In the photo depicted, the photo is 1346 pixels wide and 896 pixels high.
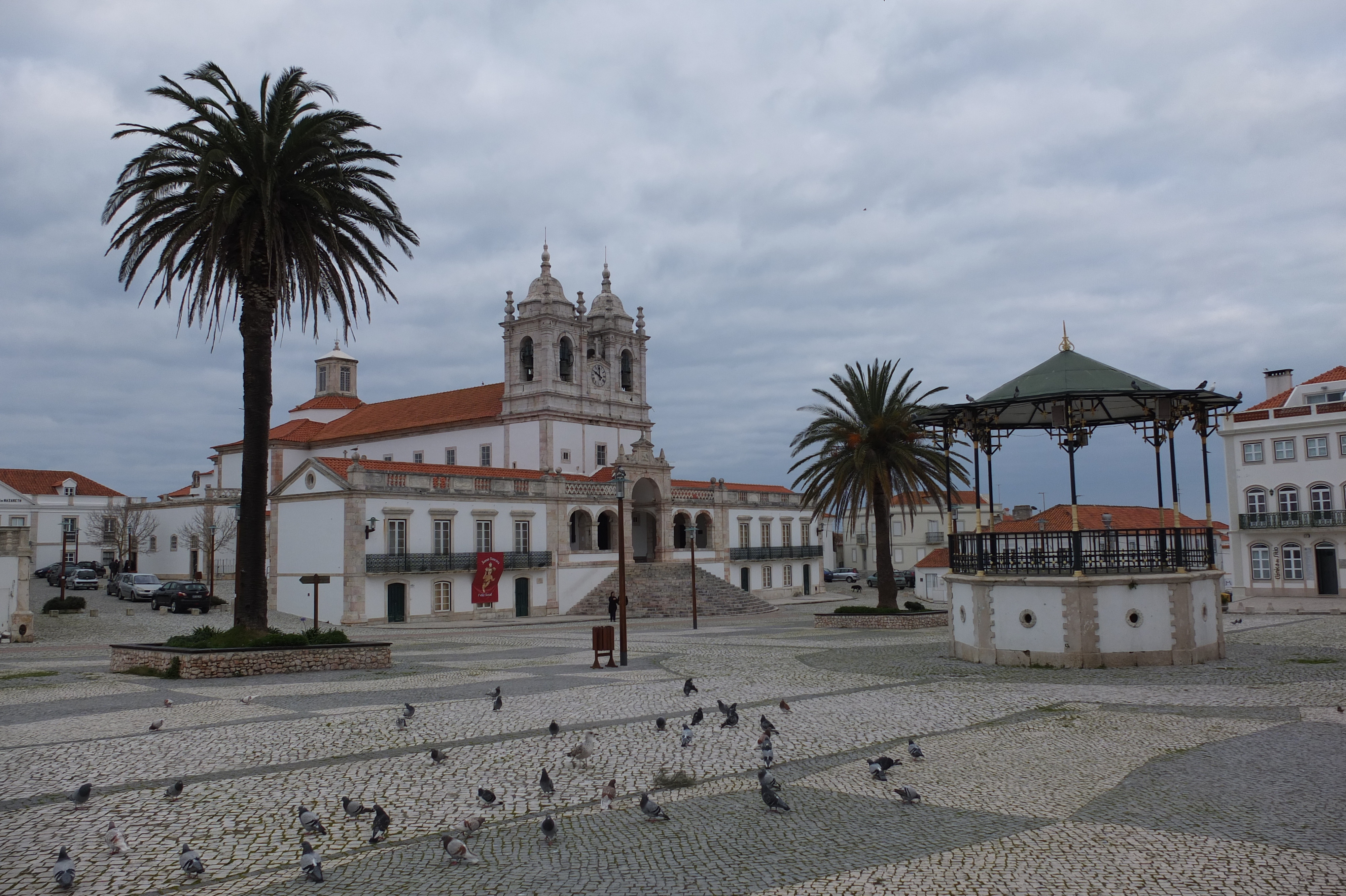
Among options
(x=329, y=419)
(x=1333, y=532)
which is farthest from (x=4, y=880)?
(x=329, y=419)

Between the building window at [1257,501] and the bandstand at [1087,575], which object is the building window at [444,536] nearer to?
the bandstand at [1087,575]

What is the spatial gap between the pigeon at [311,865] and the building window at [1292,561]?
5032cm

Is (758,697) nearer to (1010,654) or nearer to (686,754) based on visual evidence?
(686,754)

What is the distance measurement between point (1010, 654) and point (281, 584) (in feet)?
114

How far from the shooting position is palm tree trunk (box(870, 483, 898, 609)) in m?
34.5

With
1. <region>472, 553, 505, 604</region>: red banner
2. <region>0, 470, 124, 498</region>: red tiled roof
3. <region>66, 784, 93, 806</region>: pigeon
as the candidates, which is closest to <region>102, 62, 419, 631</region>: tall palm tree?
<region>66, 784, 93, 806</region>: pigeon

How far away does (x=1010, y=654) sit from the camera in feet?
67.1

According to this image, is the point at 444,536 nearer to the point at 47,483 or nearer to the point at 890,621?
the point at 890,621

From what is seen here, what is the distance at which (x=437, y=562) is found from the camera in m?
44.5

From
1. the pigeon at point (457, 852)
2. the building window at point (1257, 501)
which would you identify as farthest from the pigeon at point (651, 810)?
the building window at point (1257, 501)

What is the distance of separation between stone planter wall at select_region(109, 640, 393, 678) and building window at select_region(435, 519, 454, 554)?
21790 mm

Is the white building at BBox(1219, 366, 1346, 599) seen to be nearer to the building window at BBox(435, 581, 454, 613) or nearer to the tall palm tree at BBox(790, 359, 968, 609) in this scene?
the tall palm tree at BBox(790, 359, 968, 609)

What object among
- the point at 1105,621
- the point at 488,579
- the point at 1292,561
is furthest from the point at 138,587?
the point at 1292,561

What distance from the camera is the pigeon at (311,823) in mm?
8539
